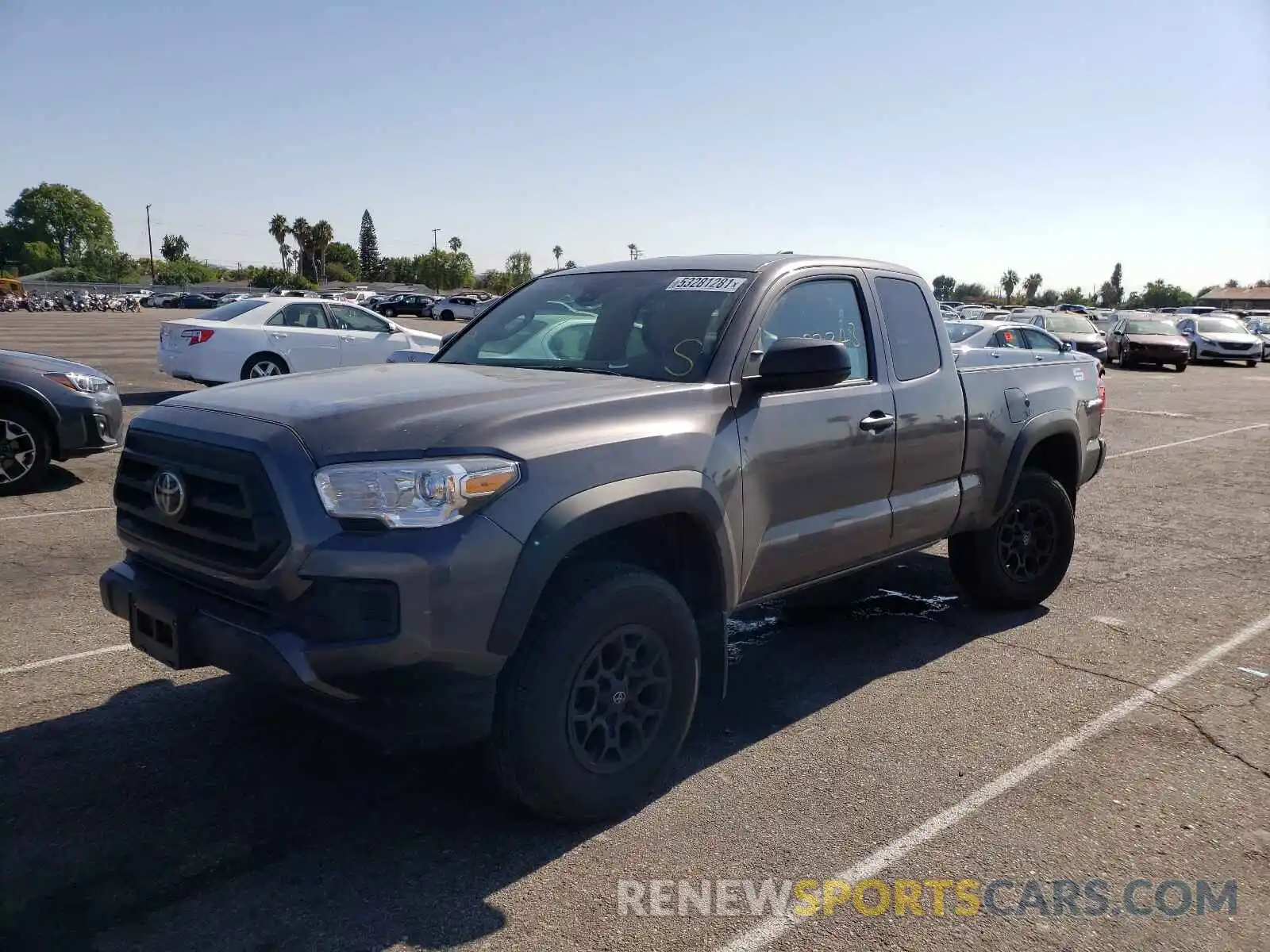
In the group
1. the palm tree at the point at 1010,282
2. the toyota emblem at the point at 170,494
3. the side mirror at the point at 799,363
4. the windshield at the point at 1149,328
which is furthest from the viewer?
the palm tree at the point at 1010,282

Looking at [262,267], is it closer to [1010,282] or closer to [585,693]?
[1010,282]

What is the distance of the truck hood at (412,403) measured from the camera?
304cm

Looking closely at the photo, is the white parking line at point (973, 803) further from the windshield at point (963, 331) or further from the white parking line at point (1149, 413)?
the windshield at point (963, 331)

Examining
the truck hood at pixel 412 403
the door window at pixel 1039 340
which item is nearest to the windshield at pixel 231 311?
the truck hood at pixel 412 403

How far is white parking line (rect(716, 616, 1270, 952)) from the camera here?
285cm

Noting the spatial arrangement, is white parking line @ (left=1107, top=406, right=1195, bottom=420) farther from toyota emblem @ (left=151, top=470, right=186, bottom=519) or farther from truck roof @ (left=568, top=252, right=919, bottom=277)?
toyota emblem @ (left=151, top=470, right=186, bottom=519)

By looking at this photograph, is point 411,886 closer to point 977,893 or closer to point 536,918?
point 536,918

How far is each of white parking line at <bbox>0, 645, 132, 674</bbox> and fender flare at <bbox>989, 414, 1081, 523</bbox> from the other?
4.44m

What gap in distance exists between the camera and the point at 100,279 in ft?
512

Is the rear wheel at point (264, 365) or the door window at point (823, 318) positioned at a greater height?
the door window at point (823, 318)

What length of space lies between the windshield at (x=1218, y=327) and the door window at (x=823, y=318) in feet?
112

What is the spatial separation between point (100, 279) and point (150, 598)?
175m

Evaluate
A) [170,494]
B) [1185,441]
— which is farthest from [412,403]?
[1185,441]

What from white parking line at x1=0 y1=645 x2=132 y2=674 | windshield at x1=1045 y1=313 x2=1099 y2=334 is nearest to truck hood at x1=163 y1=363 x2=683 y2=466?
white parking line at x1=0 y1=645 x2=132 y2=674
